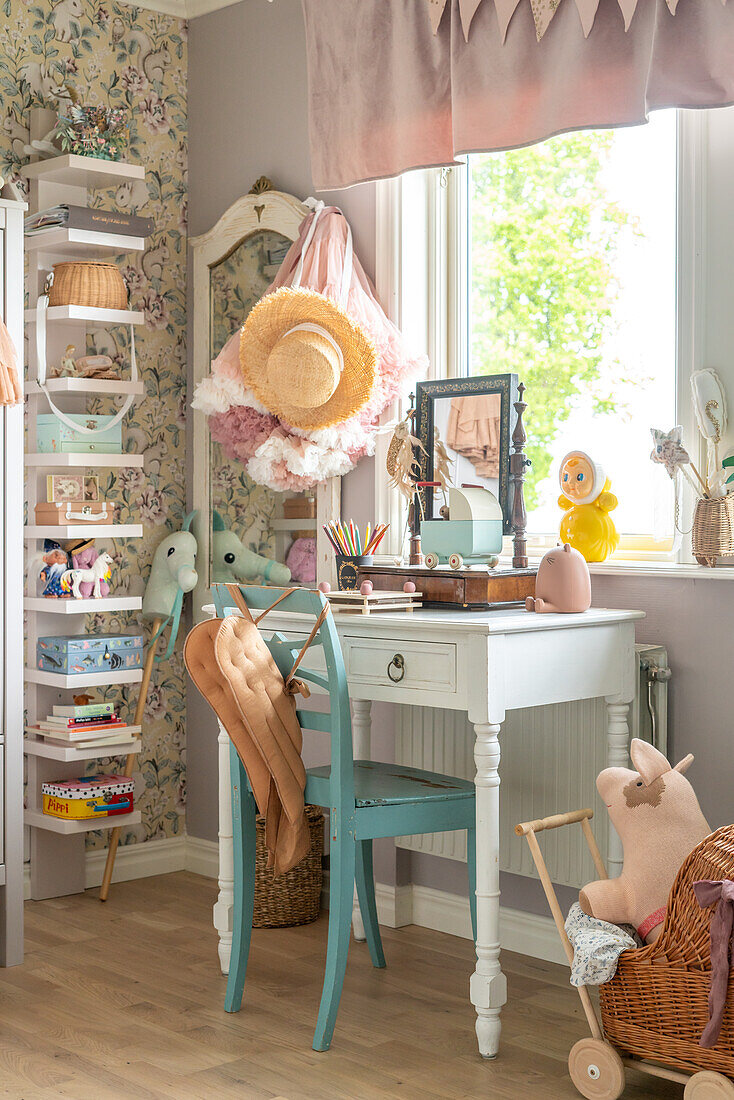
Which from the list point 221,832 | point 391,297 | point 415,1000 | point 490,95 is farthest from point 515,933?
point 490,95

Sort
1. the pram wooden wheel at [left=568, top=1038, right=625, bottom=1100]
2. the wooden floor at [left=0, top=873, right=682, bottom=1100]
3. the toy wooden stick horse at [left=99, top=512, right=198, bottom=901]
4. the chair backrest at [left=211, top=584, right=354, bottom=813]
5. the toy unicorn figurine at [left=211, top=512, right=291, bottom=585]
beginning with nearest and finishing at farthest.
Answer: the pram wooden wheel at [left=568, top=1038, right=625, bottom=1100], the wooden floor at [left=0, top=873, right=682, bottom=1100], the chair backrest at [left=211, top=584, right=354, bottom=813], the toy unicorn figurine at [left=211, top=512, right=291, bottom=585], the toy wooden stick horse at [left=99, top=512, right=198, bottom=901]

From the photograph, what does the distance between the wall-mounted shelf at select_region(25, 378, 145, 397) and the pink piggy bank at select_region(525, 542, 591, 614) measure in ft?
4.67

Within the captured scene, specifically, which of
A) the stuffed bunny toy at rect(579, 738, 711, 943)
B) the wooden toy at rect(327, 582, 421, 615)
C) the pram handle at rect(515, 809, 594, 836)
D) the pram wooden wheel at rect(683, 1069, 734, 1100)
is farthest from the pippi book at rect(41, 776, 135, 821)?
the pram wooden wheel at rect(683, 1069, 734, 1100)

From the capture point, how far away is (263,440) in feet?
10.7

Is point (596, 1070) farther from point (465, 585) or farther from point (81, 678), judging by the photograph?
point (81, 678)

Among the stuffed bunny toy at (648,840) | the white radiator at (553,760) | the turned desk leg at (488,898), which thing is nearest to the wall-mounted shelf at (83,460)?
the white radiator at (553,760)

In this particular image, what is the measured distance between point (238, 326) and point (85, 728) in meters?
1.25

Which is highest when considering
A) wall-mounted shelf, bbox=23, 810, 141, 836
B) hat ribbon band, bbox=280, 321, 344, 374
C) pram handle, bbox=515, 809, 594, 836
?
hat ribbon band, bbox=280, 321, 344, 374

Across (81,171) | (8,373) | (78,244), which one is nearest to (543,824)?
(8,373)

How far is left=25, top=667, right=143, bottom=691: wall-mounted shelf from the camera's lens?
330 cm

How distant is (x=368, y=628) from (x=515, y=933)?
0.96 meters

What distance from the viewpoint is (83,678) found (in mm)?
3320

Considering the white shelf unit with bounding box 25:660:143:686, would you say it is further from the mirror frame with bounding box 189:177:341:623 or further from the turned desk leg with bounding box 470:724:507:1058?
the turned desk leg with bounding box 470:724:507:1058

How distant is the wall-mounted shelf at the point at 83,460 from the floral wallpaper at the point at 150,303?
0.65 feet
